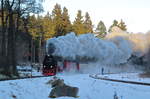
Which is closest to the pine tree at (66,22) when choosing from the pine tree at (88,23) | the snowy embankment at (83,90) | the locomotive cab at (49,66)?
the pine tree at (88,23)

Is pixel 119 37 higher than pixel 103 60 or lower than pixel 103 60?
higher

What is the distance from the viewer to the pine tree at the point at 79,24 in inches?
3467

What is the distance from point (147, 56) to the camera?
63031 millimetres

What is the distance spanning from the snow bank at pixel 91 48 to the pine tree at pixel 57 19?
19.0m

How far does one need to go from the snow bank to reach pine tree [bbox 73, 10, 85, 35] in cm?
1939

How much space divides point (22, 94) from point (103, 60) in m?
48.6

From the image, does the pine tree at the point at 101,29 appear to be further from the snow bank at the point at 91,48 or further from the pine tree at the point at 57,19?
the snow bank at the point at 91,48

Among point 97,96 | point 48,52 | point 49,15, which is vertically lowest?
point 97,96

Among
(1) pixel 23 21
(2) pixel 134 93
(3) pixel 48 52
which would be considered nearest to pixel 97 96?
(2) pixel 134 93

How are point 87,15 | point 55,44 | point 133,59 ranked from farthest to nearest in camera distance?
point 87,15, point 133,59, point 55,44

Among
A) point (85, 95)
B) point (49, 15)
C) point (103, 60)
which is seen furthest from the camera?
point (49, 15)

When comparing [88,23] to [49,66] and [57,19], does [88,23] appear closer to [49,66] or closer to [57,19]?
[57,19]

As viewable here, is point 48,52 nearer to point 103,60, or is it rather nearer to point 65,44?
point 65,44

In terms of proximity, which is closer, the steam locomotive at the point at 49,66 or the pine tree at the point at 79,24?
the steam locomotive at the point at 49,66
